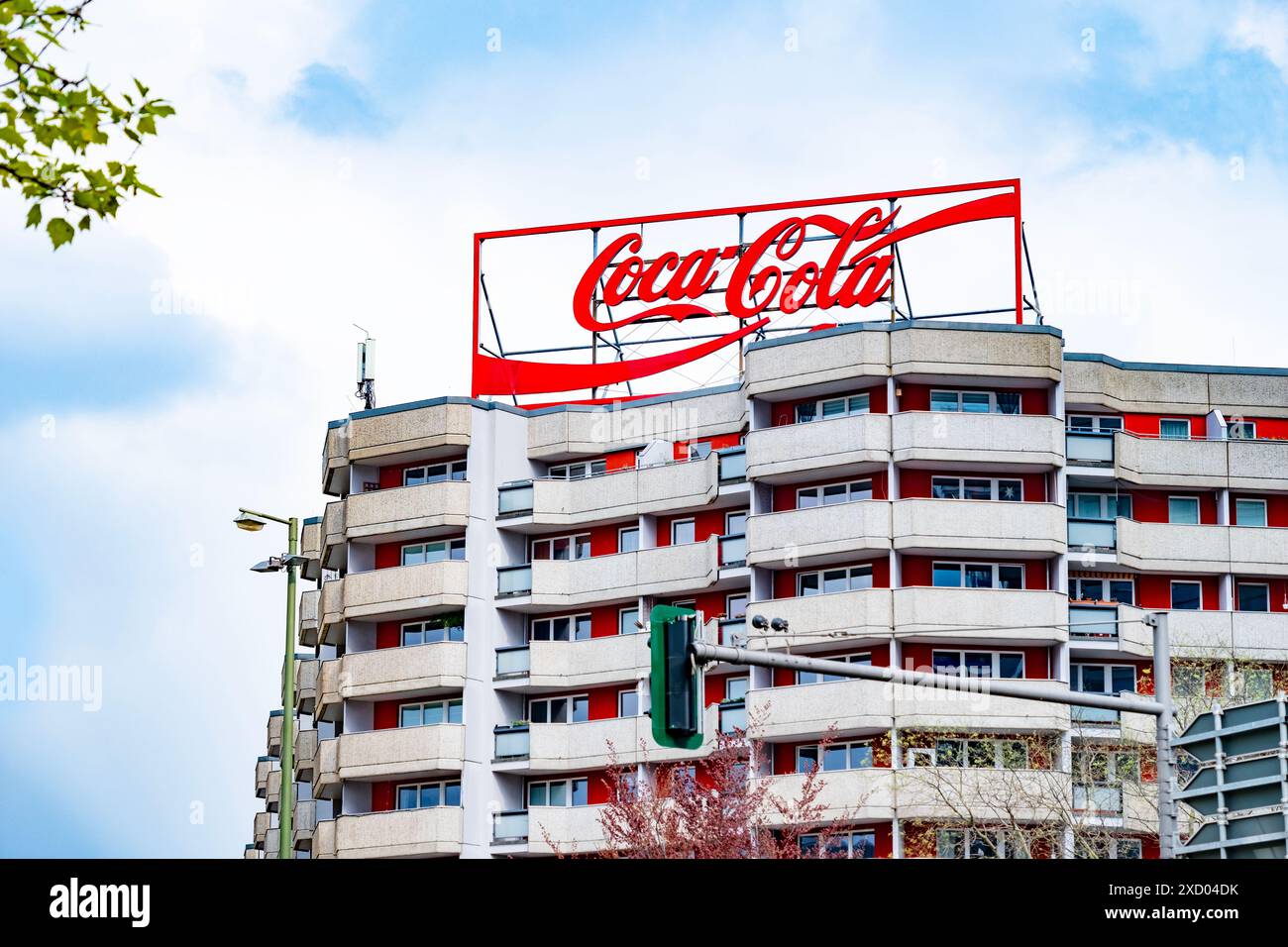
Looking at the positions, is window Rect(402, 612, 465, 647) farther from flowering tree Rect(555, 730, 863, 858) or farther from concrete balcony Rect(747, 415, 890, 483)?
concrete balcony Rect(747, 415, 890, 483)

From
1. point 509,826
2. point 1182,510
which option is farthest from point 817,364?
point 509,826

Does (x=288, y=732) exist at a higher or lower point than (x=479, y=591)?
lower

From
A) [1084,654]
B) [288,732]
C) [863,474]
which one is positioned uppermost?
[863,474]

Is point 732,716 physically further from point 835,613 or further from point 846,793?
point 846,793

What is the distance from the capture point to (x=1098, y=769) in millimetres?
55125

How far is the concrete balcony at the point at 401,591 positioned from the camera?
62.8 m

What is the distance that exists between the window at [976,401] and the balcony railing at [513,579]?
1240 centimetres

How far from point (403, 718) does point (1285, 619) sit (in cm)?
2439

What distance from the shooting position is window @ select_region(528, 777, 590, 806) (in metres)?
61.3

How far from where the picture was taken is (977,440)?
56.8m

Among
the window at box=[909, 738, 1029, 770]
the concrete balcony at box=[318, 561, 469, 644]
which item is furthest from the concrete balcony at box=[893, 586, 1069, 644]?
the concrete balcony at box=[318, 561, 469, 644]
